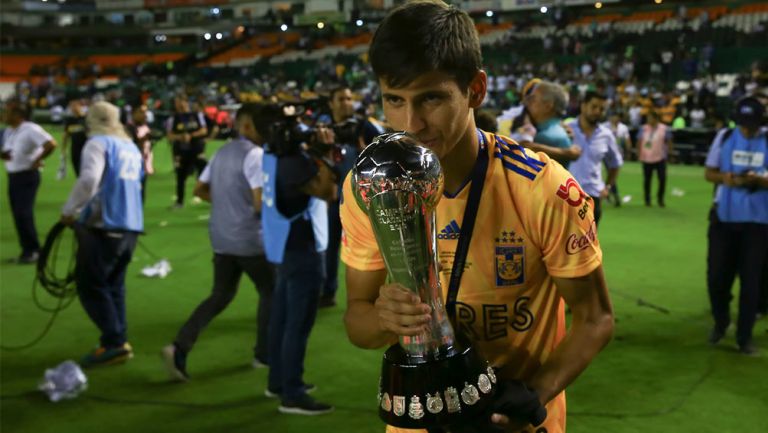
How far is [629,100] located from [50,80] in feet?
122

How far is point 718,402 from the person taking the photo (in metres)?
5.16

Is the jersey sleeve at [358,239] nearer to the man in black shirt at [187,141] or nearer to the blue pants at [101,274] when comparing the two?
the blue pants at [101,274]

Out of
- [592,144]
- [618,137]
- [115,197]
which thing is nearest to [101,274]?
[115,197]

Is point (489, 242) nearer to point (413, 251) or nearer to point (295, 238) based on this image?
point (413, 251)

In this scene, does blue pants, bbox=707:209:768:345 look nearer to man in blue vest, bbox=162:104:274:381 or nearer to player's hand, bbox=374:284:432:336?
man in blue vest, bbox=162:104:274:381

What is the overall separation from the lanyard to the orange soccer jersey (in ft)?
0.07

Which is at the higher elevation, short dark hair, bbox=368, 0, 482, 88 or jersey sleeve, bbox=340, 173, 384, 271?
short dark hair, bbox=368, 0, 482, 88

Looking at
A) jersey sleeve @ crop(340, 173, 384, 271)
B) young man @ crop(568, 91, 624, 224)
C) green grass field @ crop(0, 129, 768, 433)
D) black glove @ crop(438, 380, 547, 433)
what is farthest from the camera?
young man @ crop(568, 91, 624, 224)

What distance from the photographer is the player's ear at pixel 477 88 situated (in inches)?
70.8

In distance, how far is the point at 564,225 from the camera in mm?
1819

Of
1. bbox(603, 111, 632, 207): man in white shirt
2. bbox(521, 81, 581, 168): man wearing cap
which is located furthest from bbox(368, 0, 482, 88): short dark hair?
bbox(603, 111, 632, 207): man in white shirt

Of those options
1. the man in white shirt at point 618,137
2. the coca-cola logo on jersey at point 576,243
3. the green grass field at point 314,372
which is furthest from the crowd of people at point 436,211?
the man in white shirt at point 618,137

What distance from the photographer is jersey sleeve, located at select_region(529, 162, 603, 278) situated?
1817mm

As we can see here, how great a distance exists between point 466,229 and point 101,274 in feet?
15.6
